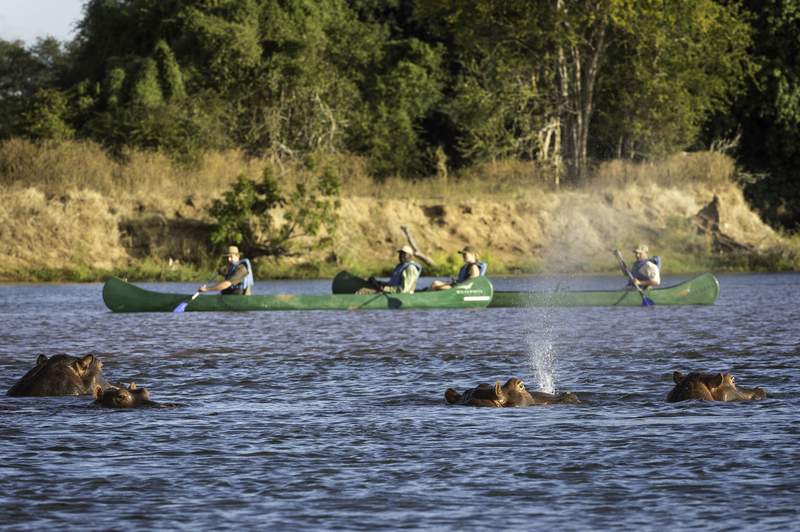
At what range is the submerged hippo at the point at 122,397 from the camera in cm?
1213

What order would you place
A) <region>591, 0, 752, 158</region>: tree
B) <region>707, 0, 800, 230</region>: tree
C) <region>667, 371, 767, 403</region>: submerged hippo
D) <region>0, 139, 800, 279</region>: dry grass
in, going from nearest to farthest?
<region>667, 371, 767, 403</region>: submerged hippo
<region>0, 139, 800, 279</region>: dry grass
<region>591, 0, 752, 158</region>: tree
<region>707, 0, 800, 230</region>: tree

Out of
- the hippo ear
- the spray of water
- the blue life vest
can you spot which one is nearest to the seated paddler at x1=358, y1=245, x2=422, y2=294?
the blue life vest

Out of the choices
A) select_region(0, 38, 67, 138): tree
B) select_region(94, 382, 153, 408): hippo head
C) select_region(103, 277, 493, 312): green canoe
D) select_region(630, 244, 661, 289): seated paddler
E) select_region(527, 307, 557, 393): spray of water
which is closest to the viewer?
select_region(94, 382, 153, 408): hippo head

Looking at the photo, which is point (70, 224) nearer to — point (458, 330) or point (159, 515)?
point (458, 330)

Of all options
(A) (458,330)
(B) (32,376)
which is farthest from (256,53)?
(B) (32,376)

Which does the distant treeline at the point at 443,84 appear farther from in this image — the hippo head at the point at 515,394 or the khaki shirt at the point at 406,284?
the hippo head at the point at 515,394

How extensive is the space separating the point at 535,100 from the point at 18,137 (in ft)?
49.3

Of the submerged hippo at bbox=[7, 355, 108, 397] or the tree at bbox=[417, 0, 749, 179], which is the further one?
the tree at bbox=[417, 0, 749, 179]

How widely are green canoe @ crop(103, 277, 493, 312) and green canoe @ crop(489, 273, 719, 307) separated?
630mm

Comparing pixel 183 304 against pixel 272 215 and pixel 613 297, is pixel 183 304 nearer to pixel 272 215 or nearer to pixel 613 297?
pixel 613 297

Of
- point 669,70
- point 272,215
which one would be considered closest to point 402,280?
point 272,215

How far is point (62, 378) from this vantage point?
13.0m

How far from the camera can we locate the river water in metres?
8.22

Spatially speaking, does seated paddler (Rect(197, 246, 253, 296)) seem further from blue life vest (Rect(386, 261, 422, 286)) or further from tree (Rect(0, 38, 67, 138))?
tree (Rect(0, 38, 67, 138))
